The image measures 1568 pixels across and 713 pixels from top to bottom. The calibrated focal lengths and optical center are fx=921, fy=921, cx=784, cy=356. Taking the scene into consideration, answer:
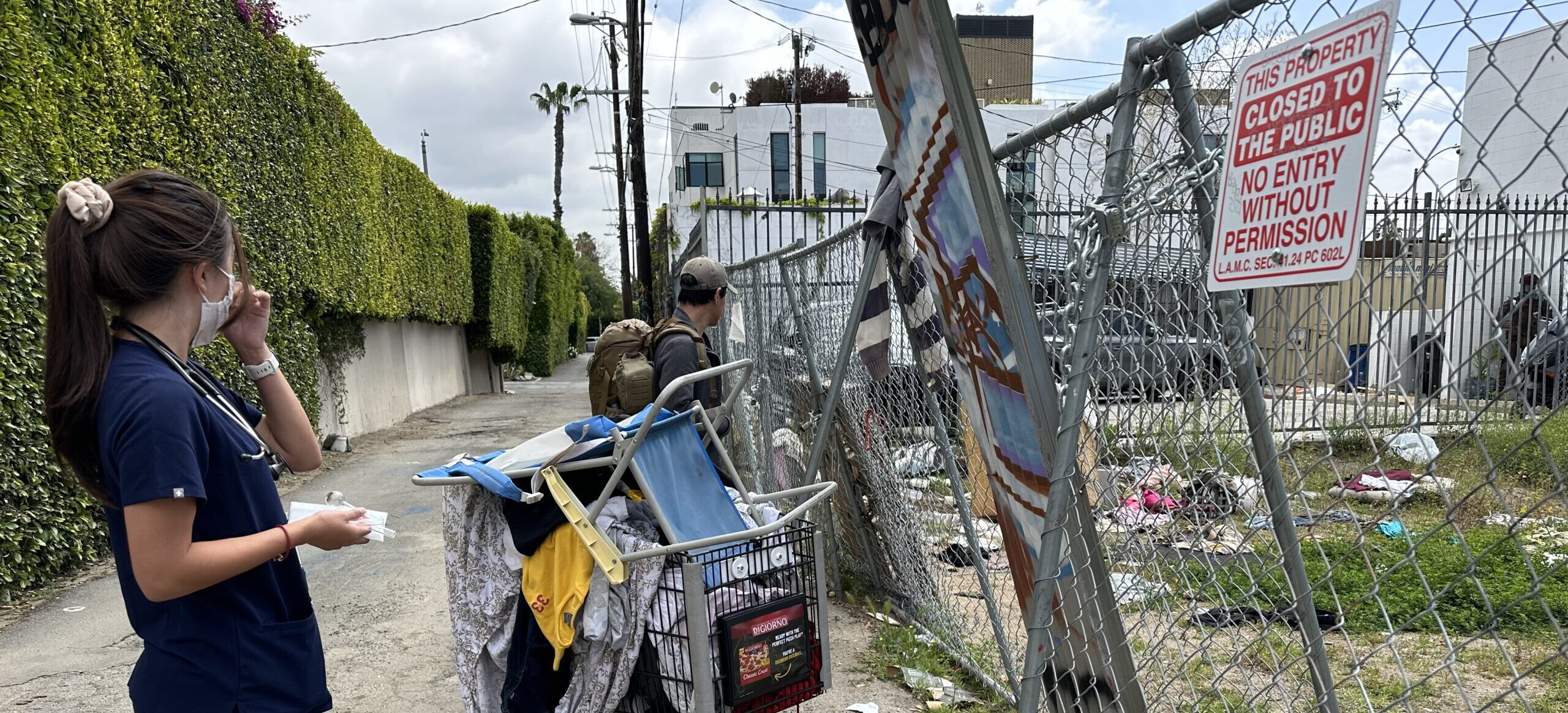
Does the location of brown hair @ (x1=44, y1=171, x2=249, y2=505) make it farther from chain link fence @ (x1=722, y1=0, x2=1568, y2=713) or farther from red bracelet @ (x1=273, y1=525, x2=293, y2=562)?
chain link fence @ (x1=722, y1=0, x2=1568, y2=713)

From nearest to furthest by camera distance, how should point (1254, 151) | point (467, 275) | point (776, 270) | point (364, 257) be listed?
point (1254, 151) → point (776, 270) → point (364, 257) → point (467, 275)

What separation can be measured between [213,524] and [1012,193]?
2.24 meters

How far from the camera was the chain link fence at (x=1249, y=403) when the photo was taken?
1.43 m

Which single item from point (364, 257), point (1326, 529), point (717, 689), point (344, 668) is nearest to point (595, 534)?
point (717, 689)

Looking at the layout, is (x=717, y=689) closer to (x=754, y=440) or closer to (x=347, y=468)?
(x=754, y=440)

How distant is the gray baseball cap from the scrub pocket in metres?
2.63

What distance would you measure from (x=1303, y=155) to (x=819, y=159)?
33560mm

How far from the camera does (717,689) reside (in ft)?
9.27

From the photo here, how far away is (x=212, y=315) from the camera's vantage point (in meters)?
2.04

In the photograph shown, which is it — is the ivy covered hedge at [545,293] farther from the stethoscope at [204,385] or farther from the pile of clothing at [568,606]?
the stethoscope at [204,385]

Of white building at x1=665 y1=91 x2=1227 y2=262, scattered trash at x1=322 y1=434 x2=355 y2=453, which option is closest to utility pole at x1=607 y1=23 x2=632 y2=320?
white building at x1=665 y1=91 x2=1227 y2=262

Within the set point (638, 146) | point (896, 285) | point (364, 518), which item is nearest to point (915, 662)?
point (896, 285)

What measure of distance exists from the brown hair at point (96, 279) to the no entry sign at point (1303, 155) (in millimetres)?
2028

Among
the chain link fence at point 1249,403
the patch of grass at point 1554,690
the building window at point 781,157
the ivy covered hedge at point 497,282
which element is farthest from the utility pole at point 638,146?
the patch of grass at point 1554,690
